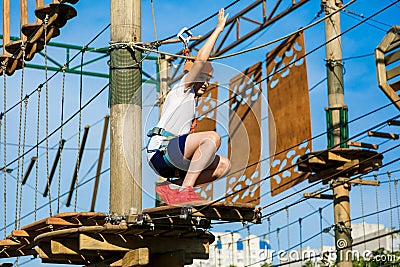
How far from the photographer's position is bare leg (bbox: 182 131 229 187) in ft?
19.9

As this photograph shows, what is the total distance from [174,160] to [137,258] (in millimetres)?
917

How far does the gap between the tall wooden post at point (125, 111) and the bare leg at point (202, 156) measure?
2.16ft

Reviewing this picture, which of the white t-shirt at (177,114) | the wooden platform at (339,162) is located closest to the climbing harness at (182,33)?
the white t-shirt at (177,114)

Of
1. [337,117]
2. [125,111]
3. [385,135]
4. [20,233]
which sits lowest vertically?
[20,233]

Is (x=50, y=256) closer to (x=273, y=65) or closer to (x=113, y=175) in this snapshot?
(x=113, y=175)

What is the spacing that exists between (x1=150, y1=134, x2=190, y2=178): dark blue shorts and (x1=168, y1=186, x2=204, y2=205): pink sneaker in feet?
0.45

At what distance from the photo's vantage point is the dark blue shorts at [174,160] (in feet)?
20.2

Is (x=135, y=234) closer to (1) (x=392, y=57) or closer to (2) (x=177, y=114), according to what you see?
(2) (x=177, y=114)

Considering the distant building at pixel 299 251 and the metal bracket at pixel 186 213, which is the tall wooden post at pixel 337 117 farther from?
the metal bracket at pixel 186 213

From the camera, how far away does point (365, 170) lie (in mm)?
12734

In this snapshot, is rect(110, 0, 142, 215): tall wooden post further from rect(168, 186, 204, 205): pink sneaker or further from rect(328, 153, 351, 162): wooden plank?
rect(328, 153, 351, 162): wooden plank

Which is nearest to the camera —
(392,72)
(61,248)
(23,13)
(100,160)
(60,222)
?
(61,248)

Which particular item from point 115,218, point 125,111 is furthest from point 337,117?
point 115,218

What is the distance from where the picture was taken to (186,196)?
6.21 metres
